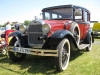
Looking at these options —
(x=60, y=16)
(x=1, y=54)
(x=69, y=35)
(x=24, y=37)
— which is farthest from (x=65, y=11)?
(x=1, y=54)

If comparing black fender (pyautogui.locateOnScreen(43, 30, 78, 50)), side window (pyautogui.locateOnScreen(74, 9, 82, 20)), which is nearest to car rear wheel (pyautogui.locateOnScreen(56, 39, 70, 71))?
black fender (pyautogui.locateOnScreen(43, 30, 78, 50))

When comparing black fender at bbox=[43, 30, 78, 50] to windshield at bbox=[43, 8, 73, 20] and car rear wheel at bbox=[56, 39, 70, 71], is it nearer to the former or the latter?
car rear wheel at bbox=[56, 39, 70, 71]

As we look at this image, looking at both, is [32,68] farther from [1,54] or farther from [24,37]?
[1,54]

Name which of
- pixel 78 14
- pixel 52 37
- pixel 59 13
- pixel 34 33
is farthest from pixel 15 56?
pixel 78 14

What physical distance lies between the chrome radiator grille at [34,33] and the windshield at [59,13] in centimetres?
163

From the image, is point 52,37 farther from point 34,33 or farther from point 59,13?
point 59,13

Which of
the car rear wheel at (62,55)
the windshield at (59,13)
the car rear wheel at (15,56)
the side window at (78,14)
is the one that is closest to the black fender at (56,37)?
the car rear wheel at (62,55)

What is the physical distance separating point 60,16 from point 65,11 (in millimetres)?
283

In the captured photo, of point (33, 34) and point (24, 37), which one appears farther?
point (24, 37)

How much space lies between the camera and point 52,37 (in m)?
4.15

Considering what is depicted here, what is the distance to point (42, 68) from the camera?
4.52 metres

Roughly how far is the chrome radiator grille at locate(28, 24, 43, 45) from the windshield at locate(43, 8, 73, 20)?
5.35 feet

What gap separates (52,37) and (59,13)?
85.7 inches

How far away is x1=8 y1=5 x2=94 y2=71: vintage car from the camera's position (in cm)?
414
